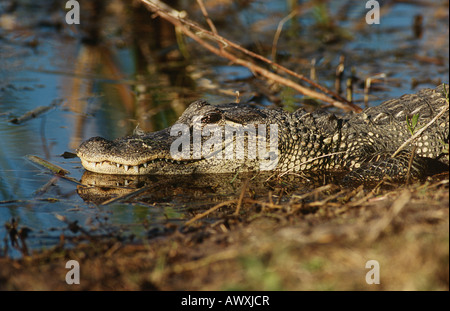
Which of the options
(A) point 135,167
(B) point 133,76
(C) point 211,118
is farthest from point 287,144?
(B) point 133,76

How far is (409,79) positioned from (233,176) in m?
4.39

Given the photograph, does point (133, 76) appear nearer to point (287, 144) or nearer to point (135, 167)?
point (135, 167)

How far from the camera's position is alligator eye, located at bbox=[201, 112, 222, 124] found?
5.71m

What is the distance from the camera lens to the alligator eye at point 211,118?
5.71 metres

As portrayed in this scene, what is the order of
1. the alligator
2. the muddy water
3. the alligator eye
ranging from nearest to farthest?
the muddy water → the alligator → the alligator eye

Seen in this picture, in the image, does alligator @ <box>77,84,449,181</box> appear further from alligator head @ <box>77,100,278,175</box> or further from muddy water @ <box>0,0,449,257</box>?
muddy water @ <box>0,0,449,257</box>

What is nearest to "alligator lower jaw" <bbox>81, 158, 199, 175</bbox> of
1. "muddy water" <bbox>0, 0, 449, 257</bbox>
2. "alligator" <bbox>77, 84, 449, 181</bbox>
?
"alligator" <bbox>77, 84, 449, 181</bbox>

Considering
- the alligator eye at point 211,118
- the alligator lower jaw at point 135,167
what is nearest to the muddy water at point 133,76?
the alligator lower jaw at point 135,167

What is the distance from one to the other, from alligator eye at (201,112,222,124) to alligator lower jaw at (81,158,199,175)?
482 mm

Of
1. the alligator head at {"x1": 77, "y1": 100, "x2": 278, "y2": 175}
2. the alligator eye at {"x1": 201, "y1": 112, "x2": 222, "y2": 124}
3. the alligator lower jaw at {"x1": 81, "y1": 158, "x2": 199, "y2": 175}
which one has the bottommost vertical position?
the alligator lower jaw at {"x1": 81, "y1": 158, "x2": 199, "y2": 175}

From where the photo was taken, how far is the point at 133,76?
9055 millimetres

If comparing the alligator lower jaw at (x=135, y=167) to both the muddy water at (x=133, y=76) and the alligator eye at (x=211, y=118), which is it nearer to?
the muddy water at (x=133, y=76)

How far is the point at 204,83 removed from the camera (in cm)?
864
